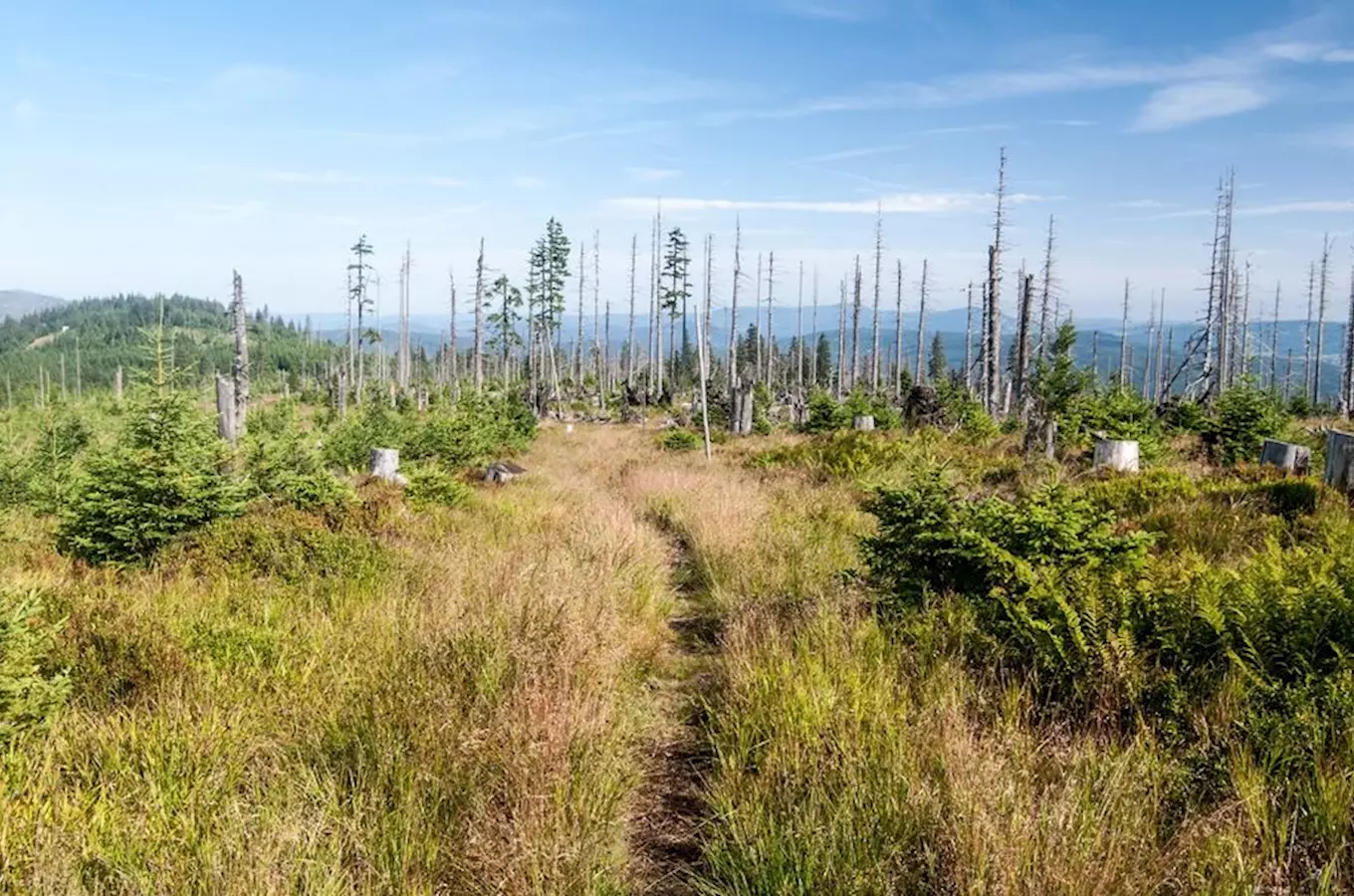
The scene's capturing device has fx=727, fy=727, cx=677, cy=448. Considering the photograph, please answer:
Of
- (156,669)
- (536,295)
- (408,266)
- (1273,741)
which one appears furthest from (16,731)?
(408,266)

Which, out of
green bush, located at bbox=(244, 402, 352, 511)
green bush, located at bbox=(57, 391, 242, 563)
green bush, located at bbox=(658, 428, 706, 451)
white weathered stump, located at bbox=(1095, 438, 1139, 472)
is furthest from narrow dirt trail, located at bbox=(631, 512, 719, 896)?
green bush, located at bbox=(658, 428, 706, 451)

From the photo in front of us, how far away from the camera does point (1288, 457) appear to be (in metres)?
10.3

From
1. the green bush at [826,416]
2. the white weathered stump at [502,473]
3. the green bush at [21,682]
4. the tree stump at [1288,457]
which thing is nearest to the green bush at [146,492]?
the green bush at [21,682]

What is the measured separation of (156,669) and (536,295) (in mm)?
52862

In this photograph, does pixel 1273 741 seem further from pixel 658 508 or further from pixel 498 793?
pixel 658 508

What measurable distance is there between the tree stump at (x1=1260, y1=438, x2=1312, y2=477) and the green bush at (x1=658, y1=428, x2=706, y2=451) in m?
15.3

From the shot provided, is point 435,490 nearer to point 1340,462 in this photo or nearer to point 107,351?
point 1340,462

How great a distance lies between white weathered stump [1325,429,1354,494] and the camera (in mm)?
8000

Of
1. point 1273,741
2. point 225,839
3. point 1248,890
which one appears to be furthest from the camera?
point 1273,741

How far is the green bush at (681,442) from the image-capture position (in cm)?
2407

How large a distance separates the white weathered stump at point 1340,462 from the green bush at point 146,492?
11.9 m

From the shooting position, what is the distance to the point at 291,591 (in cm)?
593

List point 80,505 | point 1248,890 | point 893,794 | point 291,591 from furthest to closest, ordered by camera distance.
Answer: point 80,505 < point 291,591 < point 893,794 < point 1248,890

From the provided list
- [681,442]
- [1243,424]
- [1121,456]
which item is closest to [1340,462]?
[1121,456]
